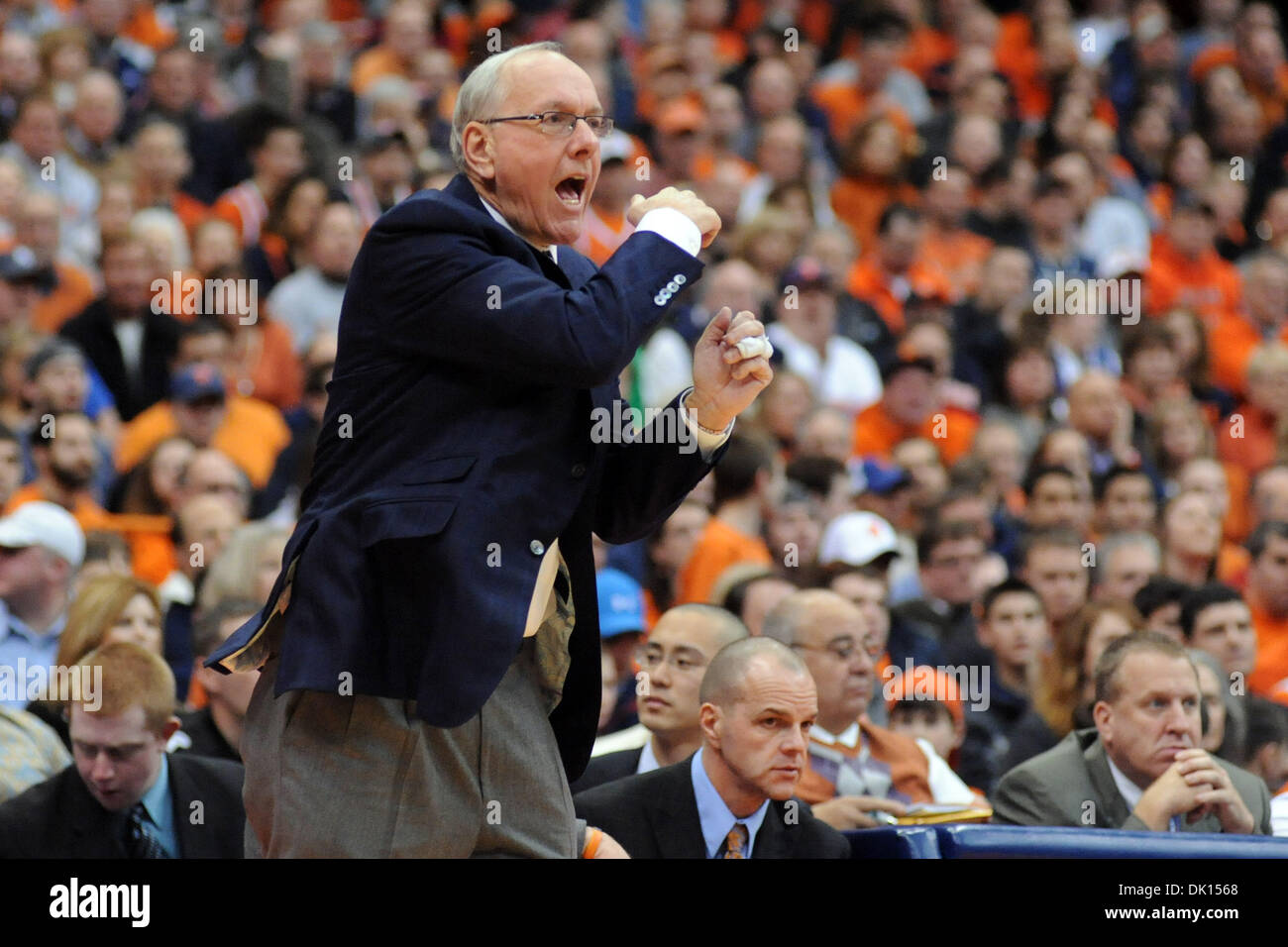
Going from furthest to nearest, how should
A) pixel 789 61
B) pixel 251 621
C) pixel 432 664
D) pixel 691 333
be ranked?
pixel 789 61
pixel 691 333
pixel 251 621
pixel 432 664

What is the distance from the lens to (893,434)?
25.9ft

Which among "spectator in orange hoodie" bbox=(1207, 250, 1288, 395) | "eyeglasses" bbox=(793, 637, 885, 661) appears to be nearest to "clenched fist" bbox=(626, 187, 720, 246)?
"eyeglasses" bbox=(793, 637, 885, 661)

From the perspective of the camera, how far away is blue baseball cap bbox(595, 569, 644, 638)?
18.8 ft

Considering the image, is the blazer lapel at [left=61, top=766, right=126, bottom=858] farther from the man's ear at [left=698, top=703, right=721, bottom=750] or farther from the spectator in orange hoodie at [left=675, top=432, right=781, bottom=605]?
the spectator in orange hoodie at [left=675, top=432, right=781, bottom=605]

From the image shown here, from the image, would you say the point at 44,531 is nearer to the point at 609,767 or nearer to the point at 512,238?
the point at 609,767

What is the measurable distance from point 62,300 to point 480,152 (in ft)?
16.2

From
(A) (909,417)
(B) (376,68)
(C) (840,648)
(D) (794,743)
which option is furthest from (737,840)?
(B) (376,68)

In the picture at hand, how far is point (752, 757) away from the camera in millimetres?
4012

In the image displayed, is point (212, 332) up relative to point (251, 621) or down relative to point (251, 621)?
up

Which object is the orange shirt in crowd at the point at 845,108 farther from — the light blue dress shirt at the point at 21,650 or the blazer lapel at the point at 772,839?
the blazer lapel at the point at 772,839

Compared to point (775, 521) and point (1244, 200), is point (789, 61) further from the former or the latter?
point (775, 521)

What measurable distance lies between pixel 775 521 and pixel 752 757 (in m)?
2.72

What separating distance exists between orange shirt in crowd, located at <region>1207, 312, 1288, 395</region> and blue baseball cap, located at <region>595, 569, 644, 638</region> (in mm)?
4217

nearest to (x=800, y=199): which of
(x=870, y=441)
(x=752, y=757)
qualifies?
(x=870, y=441)
